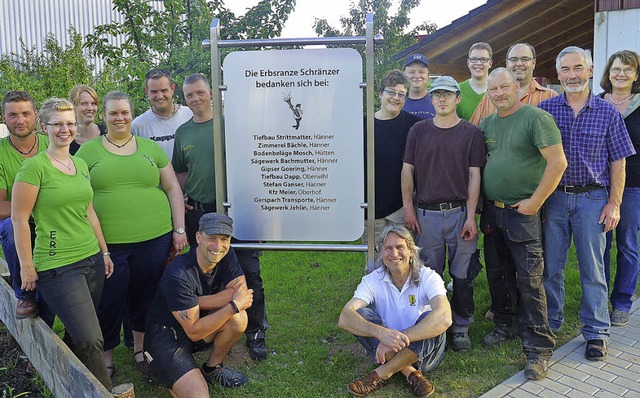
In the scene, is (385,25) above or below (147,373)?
above

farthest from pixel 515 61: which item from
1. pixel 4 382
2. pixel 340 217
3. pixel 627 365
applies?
pixel 4 382

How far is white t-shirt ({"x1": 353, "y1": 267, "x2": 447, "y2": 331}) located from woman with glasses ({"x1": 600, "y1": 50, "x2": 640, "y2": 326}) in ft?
5.85

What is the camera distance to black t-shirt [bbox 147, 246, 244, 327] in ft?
12.2

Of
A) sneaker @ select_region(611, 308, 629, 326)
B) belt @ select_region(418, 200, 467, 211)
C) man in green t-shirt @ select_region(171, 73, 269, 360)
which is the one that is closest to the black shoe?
man in green t-shirt @ select_region(171, 73, 269, 360)

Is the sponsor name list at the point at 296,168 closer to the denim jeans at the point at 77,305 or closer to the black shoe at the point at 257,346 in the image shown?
the black shoe at the point at 257,346

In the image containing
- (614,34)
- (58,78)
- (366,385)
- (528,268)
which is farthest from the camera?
(58,78)

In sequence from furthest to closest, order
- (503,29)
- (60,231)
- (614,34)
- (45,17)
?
(45,17) < (503,29) < (614,34) < (60,231)

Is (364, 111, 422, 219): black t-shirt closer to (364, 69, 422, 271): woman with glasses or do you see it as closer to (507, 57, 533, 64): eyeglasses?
(364, 69, 422, 271): woman with glasses

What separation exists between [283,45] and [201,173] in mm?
1144

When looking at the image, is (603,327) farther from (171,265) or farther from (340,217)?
(171,265)

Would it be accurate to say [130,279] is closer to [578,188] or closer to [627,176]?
[578,188]

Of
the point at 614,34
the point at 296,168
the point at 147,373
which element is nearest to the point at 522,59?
the point at 296,168

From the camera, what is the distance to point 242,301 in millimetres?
3854

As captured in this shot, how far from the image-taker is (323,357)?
4.54 m
